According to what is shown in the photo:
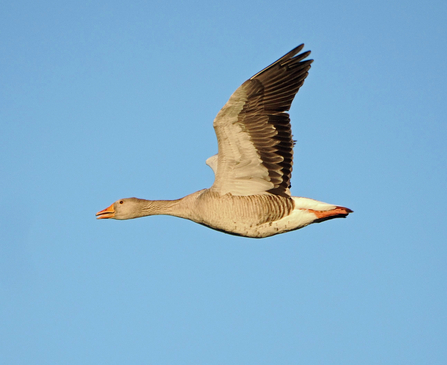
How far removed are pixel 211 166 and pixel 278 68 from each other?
3963 mm

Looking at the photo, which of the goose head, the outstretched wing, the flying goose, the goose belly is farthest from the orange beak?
the outstretched wing

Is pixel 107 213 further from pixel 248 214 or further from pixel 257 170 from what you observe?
pixel 257 170

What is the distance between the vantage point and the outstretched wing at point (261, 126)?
31.3ft

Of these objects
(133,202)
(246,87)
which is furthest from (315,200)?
(133,202)

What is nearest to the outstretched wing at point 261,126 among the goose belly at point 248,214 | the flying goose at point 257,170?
the flying goose at point 257,170

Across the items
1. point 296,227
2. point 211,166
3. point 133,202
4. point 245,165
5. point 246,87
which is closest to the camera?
point 246,87

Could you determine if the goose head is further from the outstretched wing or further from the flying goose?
the outstretched wing

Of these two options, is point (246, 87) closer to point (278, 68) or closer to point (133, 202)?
point (278, 68)

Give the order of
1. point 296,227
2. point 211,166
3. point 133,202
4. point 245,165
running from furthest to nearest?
point 211,166
point 133,202
point 296,227
point 245,165

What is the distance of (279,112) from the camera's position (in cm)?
990

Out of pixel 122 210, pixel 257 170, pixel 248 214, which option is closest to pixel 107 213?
pixel 122 210

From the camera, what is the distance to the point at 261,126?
9.86m

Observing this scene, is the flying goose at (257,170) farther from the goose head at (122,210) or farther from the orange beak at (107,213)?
the orange beak at (107,213)

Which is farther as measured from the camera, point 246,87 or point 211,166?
point 211,166
